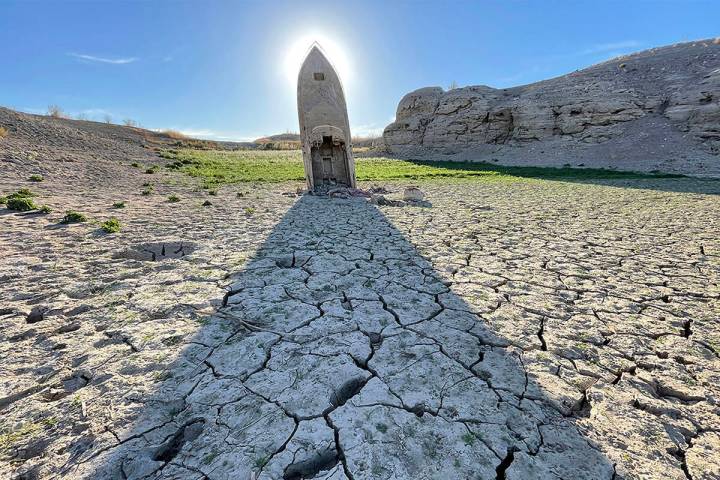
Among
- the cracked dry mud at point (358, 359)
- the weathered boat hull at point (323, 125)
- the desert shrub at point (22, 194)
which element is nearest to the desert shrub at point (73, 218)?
the cracked dry mud at point (358, 359)

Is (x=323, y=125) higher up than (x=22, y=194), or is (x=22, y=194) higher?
(x=323, y=125)

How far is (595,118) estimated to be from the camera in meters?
22.8

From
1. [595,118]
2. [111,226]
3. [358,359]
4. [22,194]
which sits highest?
[595,118]

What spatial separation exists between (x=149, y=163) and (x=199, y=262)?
48.9 ft

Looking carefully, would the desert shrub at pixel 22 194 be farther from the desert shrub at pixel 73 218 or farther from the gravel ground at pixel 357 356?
the gravel ground at pixel 357 356

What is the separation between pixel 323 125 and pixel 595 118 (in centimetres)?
2224

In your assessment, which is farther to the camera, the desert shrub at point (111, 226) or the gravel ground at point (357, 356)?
the desert shrub at point (111, 226)

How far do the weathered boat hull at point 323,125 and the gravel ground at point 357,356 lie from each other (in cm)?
588

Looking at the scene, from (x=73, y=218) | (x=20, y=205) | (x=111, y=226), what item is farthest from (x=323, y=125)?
(x=20, y=205)

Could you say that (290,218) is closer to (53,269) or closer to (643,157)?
(53,269)

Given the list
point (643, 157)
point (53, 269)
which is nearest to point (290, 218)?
point (53, 269)

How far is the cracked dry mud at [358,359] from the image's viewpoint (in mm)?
1768

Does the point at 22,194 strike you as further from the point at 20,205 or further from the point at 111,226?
the point at 111,226

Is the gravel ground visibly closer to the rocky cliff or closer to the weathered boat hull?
the weathered boat hull
